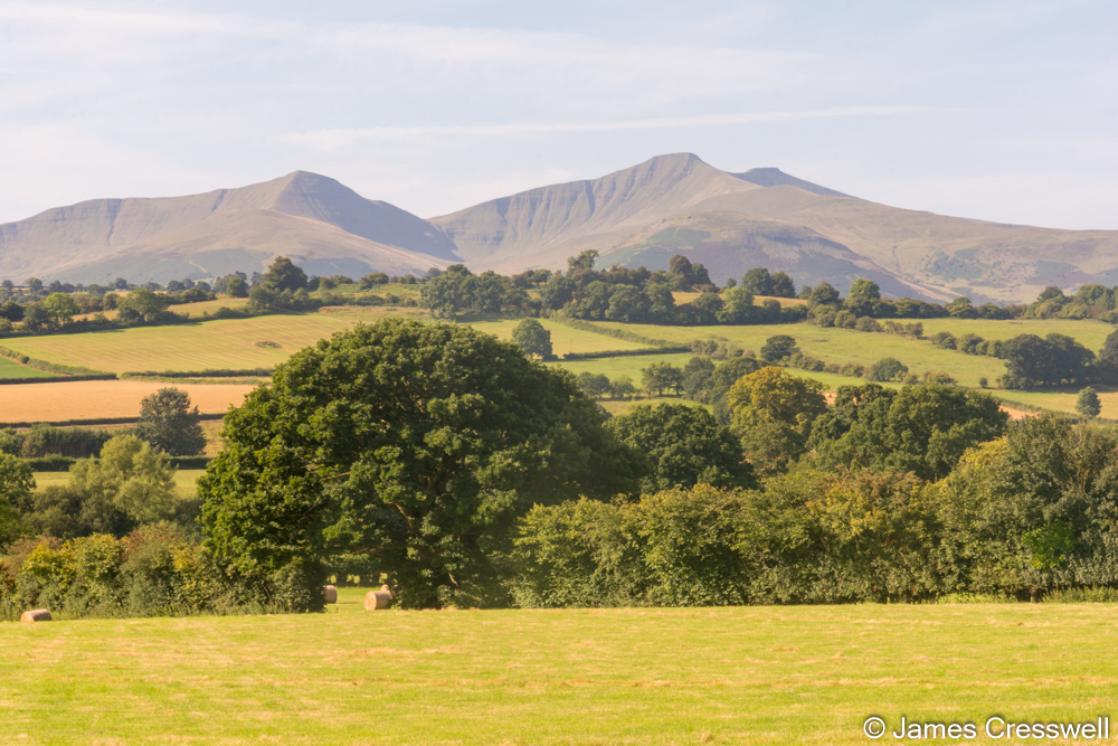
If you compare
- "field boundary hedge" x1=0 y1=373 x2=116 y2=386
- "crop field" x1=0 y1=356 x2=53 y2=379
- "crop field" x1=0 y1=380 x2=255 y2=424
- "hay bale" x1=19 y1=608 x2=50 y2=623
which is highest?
"crop field" x1=0 y1=356 x2=53 y2=379

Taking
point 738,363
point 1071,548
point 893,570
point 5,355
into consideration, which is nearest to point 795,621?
point 893,570

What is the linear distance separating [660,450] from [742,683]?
5785cm

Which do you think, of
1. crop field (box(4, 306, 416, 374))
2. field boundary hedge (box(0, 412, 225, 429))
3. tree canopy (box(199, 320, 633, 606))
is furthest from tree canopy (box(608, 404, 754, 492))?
crop field (box(4, 306, 416, 374))

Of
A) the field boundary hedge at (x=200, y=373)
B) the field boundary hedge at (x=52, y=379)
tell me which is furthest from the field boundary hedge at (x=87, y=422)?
the field boundary hedge at (x=200, y=373)

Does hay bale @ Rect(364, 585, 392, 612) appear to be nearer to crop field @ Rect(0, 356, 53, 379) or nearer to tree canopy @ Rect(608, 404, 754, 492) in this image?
tree canopy @ Rect(608, 404, 754, 492)

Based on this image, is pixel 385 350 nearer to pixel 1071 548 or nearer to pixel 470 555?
pixel 470 555

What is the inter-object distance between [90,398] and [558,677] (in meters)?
132

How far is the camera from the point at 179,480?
11419cm

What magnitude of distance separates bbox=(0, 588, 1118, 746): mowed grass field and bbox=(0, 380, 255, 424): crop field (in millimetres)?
100983

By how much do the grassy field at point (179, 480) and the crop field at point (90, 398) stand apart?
50.6ft

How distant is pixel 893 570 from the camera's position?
4641 centimetres

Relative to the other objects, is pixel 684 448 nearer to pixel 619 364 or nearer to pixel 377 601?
pixel 377 601

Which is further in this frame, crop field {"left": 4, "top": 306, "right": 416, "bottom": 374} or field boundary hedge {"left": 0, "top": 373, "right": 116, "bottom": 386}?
crop field {"left": 4, "top": 306, "right": 416, "bottom": 374}

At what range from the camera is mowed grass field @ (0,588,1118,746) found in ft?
73.4
